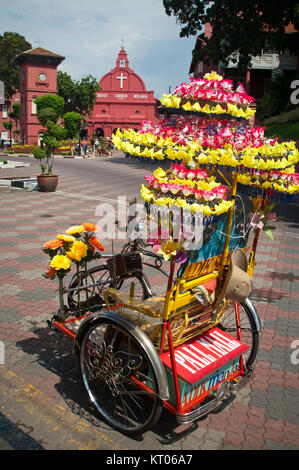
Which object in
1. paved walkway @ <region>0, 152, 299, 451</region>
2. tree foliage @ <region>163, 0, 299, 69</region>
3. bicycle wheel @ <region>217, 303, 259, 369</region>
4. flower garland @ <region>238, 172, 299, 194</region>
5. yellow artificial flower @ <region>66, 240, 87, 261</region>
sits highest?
tree foliage @ <region>163, 0, 299, 69</region>

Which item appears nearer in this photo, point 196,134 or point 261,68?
point 196,134

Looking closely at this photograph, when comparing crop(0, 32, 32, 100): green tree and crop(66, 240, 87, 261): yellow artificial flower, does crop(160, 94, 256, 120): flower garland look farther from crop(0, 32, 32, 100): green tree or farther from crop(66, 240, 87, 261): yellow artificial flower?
crop(0, 32, 32, 100): green tree

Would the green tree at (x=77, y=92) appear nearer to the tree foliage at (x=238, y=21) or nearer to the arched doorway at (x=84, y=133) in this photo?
the arched doorway at (x=84, y=133)

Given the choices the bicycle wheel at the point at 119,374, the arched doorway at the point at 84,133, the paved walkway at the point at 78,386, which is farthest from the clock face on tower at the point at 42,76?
the bicycle wheel at the point at 119,374

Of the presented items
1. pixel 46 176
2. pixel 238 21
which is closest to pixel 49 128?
pixel 46 176

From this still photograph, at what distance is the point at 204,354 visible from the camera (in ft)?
10.6

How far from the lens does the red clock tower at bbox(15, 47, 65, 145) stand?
5175 cm

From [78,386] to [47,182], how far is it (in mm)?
13146

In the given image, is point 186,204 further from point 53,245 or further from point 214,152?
point 53,245

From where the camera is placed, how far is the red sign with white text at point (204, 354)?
2961 mm

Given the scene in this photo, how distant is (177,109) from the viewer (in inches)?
124

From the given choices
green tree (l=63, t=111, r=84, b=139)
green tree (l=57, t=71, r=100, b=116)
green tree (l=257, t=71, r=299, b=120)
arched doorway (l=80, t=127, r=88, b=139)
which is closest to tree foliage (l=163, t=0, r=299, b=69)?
green tree (l=257, t=71, r=299, b=120)

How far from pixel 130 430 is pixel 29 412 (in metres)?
0.92

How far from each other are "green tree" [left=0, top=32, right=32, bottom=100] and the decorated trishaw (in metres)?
66.0
